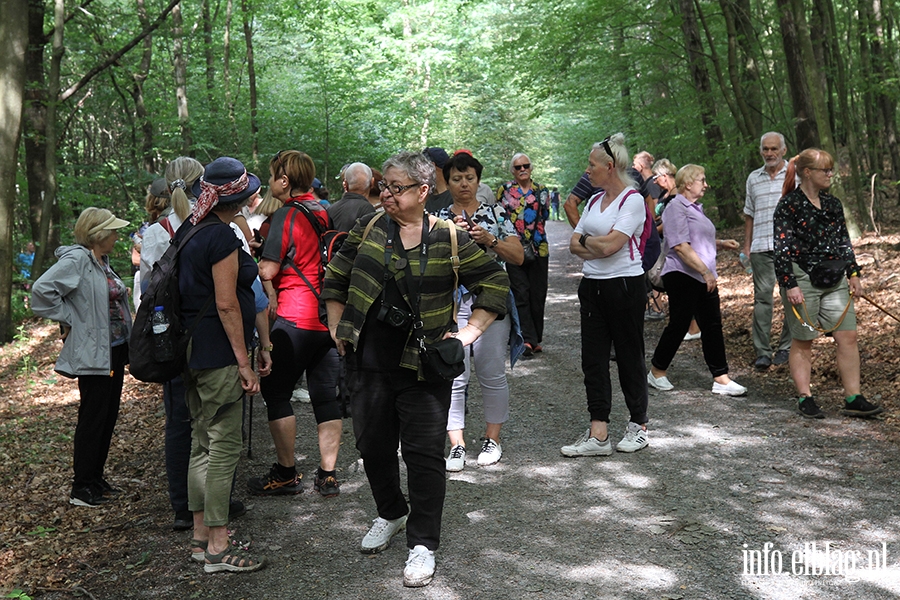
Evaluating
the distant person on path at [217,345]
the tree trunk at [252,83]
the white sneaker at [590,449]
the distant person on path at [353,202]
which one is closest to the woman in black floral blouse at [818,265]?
the white sneaker at [590,449]

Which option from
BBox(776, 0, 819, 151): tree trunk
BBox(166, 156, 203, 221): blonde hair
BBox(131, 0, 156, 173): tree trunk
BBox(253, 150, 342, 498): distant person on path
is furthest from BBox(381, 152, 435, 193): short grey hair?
BBox(131, 0, 156, 173): tree trunk

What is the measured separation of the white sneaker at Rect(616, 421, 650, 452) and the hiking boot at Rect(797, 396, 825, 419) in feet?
5.21

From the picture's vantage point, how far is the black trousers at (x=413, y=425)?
13.5 ft

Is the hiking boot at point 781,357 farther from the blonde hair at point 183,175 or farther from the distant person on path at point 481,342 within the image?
the blonde hair at point 183,175

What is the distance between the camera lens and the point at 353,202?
268 inches

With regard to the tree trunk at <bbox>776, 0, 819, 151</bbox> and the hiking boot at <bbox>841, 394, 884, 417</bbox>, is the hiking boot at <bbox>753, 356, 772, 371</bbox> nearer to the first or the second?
the hiking boot at <bbox>841, 394, 884, 417</bbox>

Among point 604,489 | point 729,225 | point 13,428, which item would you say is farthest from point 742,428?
point 729,225

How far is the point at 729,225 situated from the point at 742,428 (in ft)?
47.0

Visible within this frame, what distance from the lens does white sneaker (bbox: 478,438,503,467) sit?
19.0 feet

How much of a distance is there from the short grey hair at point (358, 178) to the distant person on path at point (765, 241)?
13.6 ft

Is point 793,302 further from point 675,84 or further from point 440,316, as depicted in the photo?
point 675,84

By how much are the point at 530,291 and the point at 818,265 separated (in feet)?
11.0

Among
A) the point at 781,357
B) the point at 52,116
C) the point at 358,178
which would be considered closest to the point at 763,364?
the point at 781,357

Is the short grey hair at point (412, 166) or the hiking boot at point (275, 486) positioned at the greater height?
the short grey hair at point (412, 166)
